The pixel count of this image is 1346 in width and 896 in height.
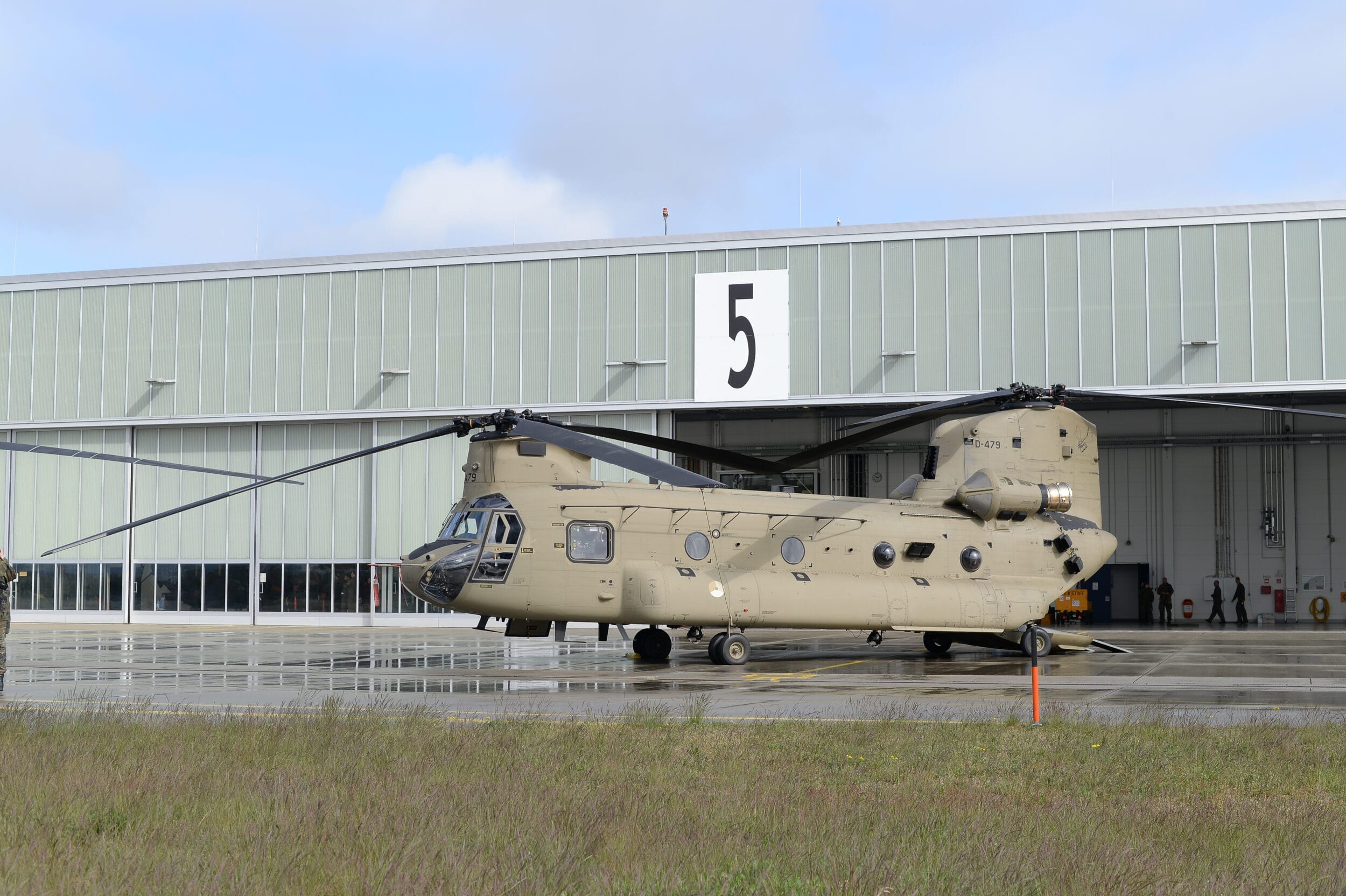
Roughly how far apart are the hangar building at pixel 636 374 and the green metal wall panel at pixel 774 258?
0.12 metres

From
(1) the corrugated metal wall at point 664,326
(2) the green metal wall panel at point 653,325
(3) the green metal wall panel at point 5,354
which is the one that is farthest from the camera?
(3) the green metal wall panel at point 5,354

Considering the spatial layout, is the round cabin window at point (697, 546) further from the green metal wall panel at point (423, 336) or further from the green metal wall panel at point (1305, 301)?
the green metal wall panel at point (1305, 301)

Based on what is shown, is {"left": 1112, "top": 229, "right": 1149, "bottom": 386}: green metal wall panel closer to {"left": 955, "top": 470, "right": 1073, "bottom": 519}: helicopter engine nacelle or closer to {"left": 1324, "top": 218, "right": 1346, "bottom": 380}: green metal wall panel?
{"left": 1324, "top": 218, "right": 1346, "bottom": 380}: green metal wall panel

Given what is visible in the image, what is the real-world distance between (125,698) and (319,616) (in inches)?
1143

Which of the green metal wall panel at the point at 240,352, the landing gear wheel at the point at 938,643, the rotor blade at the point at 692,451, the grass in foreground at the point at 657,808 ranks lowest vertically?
the landing gear wheel at the point at 938,643

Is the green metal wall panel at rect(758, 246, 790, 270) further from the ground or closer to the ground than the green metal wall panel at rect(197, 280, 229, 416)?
further from the ground

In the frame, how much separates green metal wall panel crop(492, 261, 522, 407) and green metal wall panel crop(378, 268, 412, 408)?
3323 millimetres

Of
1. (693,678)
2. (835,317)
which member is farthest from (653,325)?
(693,678)

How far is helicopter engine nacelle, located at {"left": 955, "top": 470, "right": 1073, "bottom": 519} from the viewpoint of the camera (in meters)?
24.6

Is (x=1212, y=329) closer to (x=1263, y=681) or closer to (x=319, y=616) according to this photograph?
(x=1263, y=681)

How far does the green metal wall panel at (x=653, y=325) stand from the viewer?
42.2 m

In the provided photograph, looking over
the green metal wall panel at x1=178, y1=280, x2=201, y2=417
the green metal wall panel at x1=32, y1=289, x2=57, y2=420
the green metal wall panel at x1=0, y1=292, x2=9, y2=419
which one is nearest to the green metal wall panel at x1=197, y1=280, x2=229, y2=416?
the green metal wall panel at x1=178, y1=280, x2=201, y2=417

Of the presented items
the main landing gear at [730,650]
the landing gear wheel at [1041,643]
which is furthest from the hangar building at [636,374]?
the main landing gear at [730,650]

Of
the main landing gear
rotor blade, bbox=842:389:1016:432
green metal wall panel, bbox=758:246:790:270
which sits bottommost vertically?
the main landing gear
